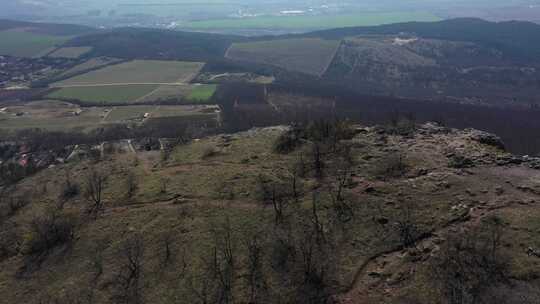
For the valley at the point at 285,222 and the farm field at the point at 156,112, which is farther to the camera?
the farm field at the point at 156,112

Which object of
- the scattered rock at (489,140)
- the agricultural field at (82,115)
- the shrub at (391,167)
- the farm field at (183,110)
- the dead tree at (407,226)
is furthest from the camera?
the farm field at (183,110)

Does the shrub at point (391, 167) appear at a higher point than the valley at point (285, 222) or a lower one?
higher

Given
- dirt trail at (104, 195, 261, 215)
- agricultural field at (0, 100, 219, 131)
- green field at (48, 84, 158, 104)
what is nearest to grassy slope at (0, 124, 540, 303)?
dirt trail at (104, 195, 261, 215)

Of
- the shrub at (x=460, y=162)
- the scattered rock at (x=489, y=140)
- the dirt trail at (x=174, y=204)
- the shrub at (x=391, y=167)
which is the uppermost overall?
the scattered rock at (x=489, y=140)

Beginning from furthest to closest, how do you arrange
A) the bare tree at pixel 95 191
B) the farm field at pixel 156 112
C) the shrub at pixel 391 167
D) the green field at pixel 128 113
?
the farm field at pixel 156 112, the green field at pixel 128 113, the bare tree at pixel 95 191, the shrub at pixel 391 167

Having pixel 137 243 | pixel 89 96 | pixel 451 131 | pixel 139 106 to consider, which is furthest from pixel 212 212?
pixel 89 96

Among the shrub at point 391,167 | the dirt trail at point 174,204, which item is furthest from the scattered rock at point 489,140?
the dirt trail at point 174,204

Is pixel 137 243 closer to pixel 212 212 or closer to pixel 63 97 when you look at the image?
pixel 212 212

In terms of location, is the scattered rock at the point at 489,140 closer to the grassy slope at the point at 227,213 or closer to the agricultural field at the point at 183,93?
the grassy slope at the point at 227,213
